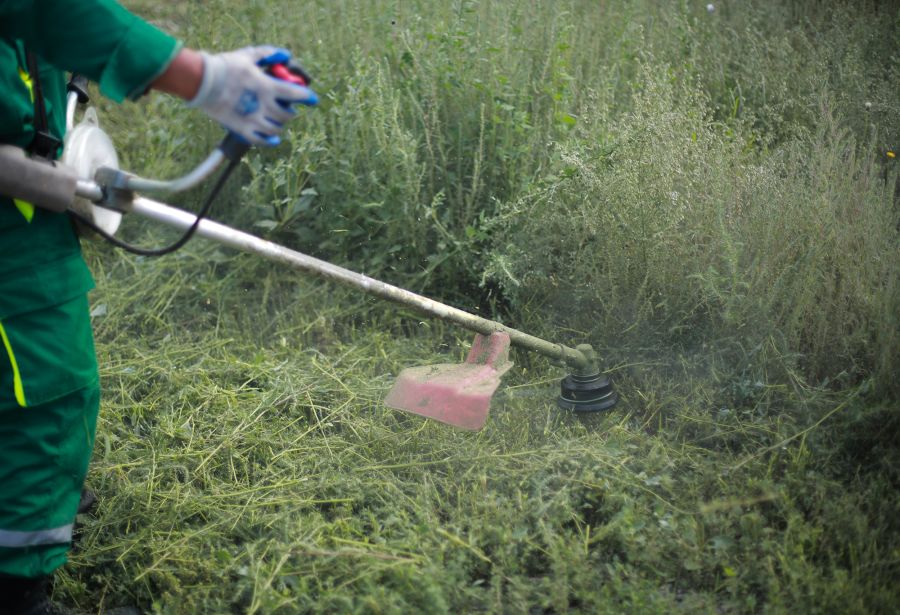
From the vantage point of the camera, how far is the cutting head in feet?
8.33

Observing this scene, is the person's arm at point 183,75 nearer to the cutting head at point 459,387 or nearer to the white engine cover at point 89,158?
the white engine cover at point 89,158

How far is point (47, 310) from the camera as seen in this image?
1.96 m

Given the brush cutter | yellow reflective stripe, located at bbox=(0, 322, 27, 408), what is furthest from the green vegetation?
yellow reflective stripe, located at bbox=(0, 322, 27, 408)

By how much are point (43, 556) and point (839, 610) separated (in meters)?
1.88

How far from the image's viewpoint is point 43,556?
2002mm

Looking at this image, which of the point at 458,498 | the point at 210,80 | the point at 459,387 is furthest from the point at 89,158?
the point at 458,498

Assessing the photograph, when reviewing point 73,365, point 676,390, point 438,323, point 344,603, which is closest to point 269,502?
point 344,603

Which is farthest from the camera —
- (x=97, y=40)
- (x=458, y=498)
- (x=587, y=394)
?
(x=587, y=394)

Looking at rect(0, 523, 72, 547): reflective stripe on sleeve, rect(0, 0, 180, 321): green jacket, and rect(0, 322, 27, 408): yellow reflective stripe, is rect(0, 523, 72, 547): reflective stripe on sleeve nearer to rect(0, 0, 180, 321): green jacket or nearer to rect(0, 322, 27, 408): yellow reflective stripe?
rect(0, 322, 27, 408): yellow reflective stripe

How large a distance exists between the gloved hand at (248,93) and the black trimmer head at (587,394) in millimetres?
1452

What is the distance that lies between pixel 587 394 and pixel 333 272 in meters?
1.00

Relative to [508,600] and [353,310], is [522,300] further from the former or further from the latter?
[508,600]

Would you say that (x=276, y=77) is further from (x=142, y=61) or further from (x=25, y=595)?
(x=25, y=595)

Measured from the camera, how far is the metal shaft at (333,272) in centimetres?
216
